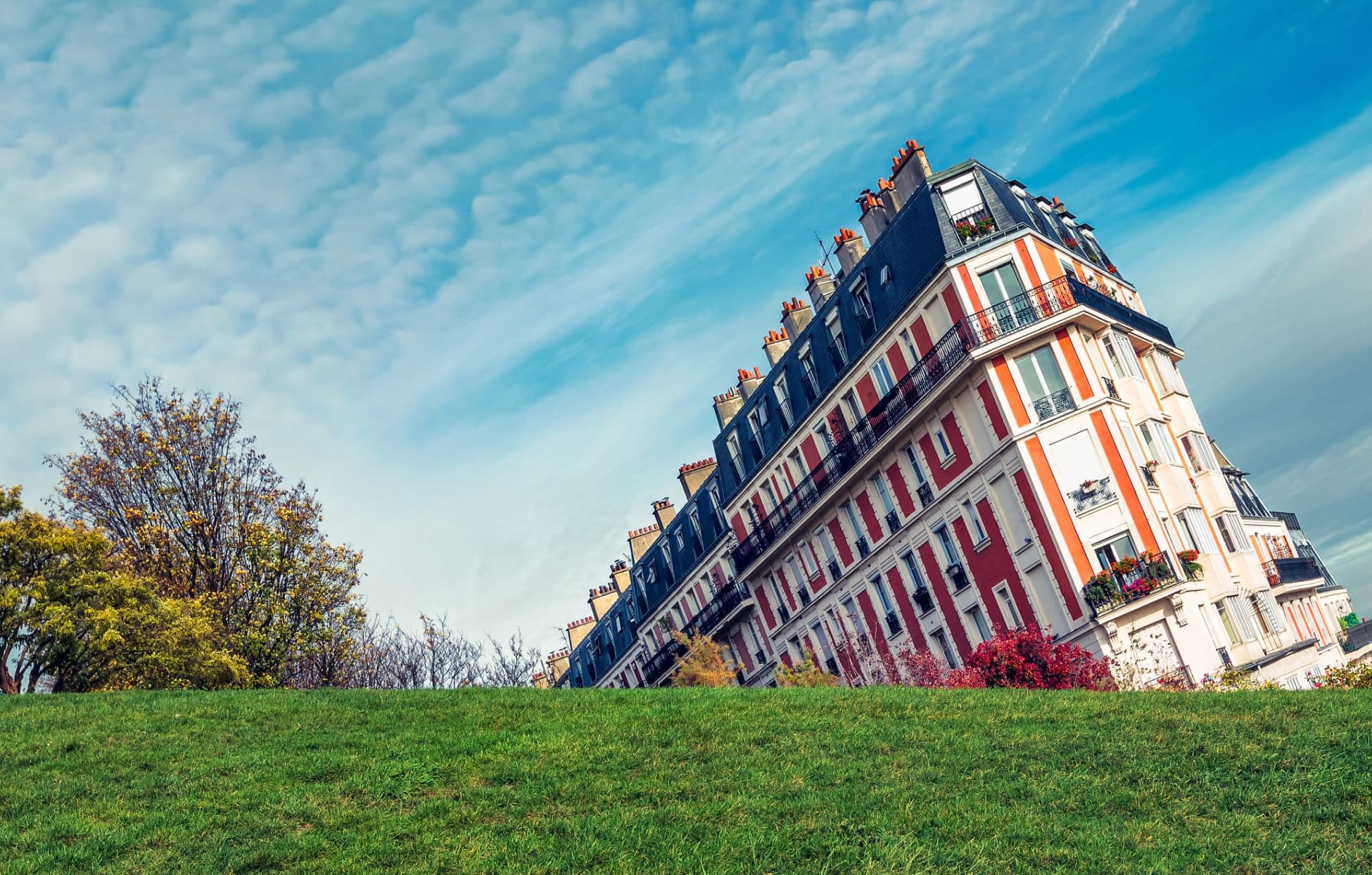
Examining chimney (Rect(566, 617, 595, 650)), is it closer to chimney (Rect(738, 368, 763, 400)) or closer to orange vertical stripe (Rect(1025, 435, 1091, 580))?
chimney (Rect(738, 368, 763, 400))

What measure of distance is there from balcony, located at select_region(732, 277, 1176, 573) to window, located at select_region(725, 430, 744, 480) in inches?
230

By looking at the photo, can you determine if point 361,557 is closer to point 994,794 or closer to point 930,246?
point 930,246

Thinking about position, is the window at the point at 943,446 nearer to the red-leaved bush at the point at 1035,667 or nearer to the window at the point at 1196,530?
the window at the point at 1196,530

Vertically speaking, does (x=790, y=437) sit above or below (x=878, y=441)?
above

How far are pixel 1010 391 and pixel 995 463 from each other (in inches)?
90.2

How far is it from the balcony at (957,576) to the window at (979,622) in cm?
80

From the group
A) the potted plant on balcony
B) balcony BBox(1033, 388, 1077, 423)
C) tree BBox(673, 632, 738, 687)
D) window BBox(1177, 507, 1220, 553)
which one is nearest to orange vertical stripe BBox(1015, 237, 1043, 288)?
balcony BBox(1033, 388, 1077, 423)

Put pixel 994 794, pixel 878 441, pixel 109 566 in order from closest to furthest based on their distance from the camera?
pixel 994 794
pixel 109 566
pixel 878 441

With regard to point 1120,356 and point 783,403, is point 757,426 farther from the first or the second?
point 1120,356

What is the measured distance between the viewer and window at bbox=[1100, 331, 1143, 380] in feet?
109

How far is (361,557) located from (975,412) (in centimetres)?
2006

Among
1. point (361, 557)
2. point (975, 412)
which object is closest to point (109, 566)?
point (361, 557)

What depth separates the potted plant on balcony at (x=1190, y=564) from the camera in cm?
2959

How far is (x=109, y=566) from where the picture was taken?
2627 centimetres
